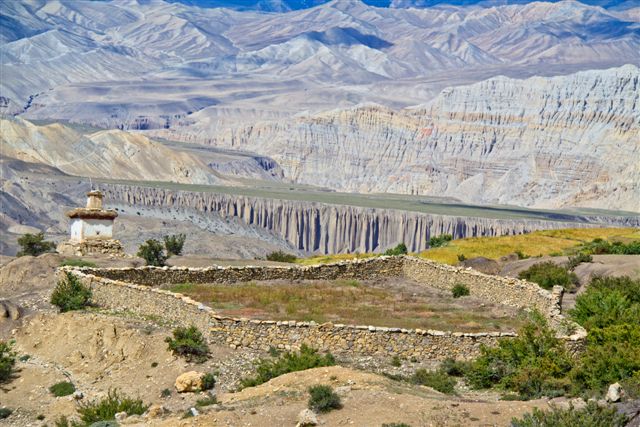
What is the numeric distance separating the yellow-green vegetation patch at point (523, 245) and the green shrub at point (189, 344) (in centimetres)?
2706

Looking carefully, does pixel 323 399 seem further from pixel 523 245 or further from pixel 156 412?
pixel 523 245

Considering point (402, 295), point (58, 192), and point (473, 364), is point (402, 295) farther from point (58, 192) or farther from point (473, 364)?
point (58, 192)

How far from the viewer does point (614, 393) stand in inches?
793

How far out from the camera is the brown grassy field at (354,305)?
30.3 m

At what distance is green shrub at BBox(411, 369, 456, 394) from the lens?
79.0ft

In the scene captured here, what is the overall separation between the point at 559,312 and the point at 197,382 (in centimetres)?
1087

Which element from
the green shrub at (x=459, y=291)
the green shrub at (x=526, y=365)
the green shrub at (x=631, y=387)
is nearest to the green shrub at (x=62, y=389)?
the green shrub at (x=526, y=365)

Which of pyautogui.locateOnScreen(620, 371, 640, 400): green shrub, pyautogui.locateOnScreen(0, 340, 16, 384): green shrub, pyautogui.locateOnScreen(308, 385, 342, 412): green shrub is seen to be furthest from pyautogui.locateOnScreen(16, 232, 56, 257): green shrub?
pyautogui.locateOnScreen(620, 371, 640, 400): green shrub

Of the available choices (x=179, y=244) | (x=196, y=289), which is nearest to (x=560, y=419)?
(x=196, y=289)

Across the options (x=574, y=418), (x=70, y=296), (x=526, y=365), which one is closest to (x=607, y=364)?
(x=526, y=365)

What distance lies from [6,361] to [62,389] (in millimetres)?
2573

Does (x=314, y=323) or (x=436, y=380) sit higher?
(x=314, y=323)

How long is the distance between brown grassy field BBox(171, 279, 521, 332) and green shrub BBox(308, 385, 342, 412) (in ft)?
27.3

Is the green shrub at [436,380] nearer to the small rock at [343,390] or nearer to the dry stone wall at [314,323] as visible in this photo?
the dry stone wall at [314,323]
